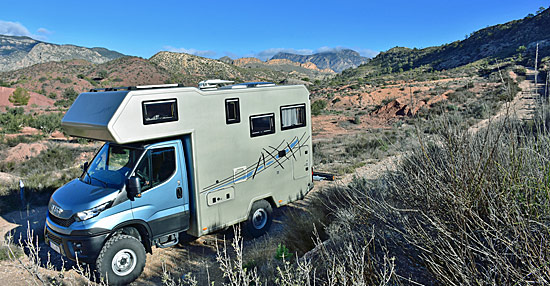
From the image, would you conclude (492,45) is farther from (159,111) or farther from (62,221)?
(62,221)

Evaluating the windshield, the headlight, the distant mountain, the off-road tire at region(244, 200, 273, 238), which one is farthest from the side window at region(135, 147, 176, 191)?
the distant mountain

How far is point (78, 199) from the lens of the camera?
5949 millimetres

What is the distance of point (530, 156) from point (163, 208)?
5.47 metres

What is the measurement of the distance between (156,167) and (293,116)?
139 inches

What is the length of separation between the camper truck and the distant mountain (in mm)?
137049

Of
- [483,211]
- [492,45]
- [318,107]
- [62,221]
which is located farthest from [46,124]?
[492,45]

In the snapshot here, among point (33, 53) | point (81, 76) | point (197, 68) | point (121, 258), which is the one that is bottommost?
point (121, 258)

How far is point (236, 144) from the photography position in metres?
7.31

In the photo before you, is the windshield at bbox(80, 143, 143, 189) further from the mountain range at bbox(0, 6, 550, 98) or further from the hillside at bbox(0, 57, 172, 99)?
the hillside at bbox(0, 57, 172, 99)

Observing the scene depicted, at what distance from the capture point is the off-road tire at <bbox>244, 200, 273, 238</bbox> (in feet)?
25.3

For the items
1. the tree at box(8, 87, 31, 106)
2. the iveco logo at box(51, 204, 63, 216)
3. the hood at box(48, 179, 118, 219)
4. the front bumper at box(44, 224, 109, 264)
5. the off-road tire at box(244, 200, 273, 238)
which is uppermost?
the tree at box(8, 87, 31, 106)

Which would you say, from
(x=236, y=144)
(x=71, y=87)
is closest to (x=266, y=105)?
(x=236, y=144)

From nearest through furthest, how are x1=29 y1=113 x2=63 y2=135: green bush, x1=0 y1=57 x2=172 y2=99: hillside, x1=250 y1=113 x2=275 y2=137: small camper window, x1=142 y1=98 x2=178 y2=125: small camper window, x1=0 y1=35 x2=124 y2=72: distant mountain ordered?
1. x1=142 y1=98 x2=178 y2=125: small camper window
2. x1=250 y1=113 x2=275 y2=137: small camper window
3. x1=29 y1=113 x2=63 y2=135: green bush
4. x1=0 y1=57 x2=172 y2=99: hillside
5. x1=0 y1=35 x2=124 y2=72: distant mountain

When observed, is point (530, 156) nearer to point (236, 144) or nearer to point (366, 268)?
point (366, 268)
